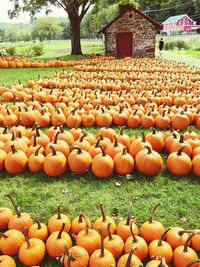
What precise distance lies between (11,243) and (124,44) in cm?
2910

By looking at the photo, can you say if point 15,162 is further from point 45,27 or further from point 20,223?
point 45,27

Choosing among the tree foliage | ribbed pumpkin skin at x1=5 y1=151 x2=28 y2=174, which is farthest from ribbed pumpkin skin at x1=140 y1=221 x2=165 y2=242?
the tree foliage

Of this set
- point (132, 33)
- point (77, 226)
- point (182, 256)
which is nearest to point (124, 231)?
point (77, 226)

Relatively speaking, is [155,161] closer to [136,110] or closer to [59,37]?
[136,110]

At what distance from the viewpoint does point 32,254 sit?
3471 millimetres

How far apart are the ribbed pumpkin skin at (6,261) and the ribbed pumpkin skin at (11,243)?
21 cm

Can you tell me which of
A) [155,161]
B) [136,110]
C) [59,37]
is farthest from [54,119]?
[59,37]

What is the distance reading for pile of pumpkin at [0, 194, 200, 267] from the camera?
332cm

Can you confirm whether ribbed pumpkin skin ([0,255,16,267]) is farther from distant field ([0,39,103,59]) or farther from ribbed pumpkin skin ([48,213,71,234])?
distant field ([0,39,103,59])

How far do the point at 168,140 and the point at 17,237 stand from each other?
335 cm

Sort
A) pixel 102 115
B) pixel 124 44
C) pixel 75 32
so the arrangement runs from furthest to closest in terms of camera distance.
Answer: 1. pixel 75 32
2. pixel 124 44
3. pixel 102 115

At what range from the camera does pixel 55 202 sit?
15.3 ft

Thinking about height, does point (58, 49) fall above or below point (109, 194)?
above

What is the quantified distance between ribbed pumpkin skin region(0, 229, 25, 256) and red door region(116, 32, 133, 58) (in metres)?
28.9
